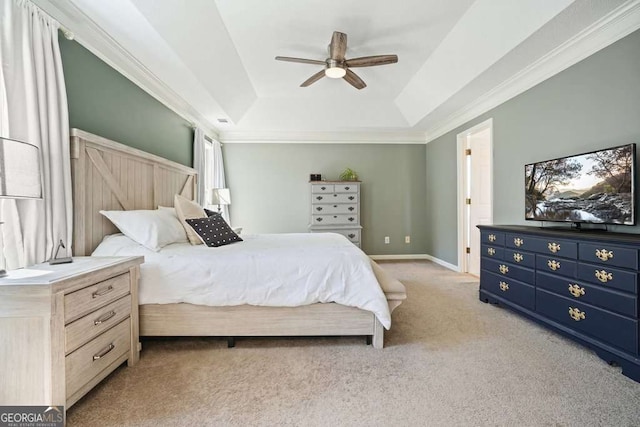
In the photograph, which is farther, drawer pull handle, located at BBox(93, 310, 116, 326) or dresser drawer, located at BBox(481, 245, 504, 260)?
dresser drawer, located at BBox(481, 245, 504, 260)

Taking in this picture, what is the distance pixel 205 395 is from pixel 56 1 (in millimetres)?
2697

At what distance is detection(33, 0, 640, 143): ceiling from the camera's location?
2.01 metres

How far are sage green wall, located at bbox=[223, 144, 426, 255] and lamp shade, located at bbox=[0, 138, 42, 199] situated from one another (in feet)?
12.8

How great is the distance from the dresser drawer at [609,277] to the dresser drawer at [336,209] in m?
3.21

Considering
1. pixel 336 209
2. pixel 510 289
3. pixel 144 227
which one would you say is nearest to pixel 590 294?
pixel 510 289

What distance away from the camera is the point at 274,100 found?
436cm

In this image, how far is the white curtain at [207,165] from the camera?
13.0ft

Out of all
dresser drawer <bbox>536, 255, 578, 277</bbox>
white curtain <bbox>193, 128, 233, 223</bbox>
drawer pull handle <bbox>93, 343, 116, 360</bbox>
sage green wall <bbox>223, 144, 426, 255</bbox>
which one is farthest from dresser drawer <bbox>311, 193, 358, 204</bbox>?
drawer pull handle <bbox>93, 343, 116, 360</bbox>

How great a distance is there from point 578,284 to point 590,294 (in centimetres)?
9

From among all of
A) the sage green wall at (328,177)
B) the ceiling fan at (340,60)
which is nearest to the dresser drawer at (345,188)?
the sage green wall at (328,177)

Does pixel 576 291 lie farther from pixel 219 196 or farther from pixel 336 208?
pixel 219 196

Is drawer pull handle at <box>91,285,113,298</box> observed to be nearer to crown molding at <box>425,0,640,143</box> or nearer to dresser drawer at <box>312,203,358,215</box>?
dresser drawer at <box>312,203,358,215</box>

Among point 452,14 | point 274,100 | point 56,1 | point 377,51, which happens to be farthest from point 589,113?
point 56,1

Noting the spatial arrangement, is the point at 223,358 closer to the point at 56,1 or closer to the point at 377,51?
the point at 56,1
